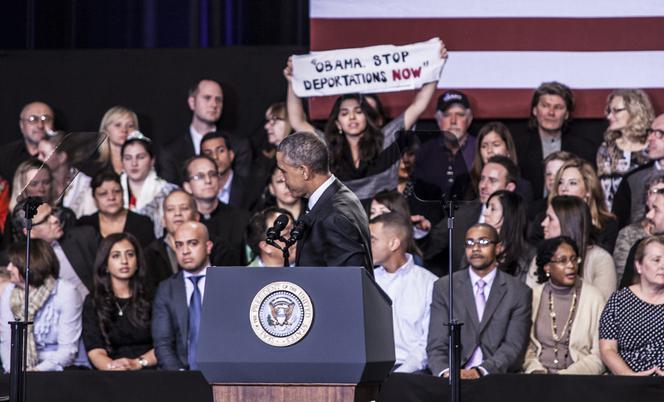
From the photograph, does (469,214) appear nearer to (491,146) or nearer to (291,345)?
(491,146)

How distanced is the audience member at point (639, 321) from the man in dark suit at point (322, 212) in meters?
2.78

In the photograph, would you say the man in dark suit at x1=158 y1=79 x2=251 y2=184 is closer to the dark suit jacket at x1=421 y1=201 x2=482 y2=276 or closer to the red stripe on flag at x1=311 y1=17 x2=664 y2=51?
the red stripe on flag at x1=311 y1=17 x2=664 y2=51

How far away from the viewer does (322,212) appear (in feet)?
15.8

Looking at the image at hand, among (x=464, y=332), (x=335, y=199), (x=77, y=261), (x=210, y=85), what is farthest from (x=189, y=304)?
(x=335, y=199)

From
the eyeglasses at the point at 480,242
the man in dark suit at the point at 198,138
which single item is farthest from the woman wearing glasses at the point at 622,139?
the man in dark suit at the point at 198,138

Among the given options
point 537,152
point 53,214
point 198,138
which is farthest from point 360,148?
point 53,214

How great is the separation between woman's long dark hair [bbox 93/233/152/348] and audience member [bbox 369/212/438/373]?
4.84 ft

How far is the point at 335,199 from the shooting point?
4840mm

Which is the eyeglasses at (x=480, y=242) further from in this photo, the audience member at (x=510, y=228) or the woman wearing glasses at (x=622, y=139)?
→ the woman wearing glasses at (x=622, y=139)

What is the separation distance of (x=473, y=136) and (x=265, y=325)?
556 centimetres

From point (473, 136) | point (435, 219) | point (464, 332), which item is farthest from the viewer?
point (473, 136)

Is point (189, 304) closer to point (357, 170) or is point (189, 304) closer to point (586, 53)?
point (357, 170)

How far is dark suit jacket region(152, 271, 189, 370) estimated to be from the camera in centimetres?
765

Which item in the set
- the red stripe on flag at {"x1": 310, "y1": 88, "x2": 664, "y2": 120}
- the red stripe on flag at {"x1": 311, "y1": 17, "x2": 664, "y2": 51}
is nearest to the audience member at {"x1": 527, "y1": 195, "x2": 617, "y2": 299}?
the red stripe on flag at {"x1": 310, "y1": 88, "x2": 664, "y2": 120}
